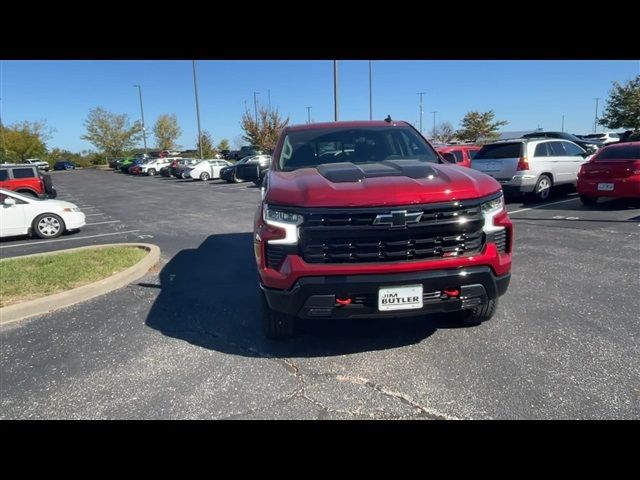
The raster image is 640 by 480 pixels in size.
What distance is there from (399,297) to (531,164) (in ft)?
30.8

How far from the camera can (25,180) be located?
1694 cm

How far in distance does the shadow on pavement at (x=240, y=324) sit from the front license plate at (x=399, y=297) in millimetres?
728

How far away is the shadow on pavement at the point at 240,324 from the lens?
11.8 feet

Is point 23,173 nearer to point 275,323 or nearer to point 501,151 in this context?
point 501,151

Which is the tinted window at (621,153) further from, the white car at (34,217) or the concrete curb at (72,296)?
the white car at (34,217)

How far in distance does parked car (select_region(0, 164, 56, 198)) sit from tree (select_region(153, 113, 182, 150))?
191ft

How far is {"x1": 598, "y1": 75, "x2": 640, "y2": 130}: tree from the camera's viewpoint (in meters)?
26.7

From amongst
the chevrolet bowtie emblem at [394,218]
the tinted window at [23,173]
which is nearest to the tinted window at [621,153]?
the chevrolet bowtie emblem at [394,218]

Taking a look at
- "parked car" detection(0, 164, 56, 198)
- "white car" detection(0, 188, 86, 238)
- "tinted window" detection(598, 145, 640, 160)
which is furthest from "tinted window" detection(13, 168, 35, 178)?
Result: "tinted window" detection(598, 145, 640, 160)

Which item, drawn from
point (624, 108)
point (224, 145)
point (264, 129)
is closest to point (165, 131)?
point (224, 145)
